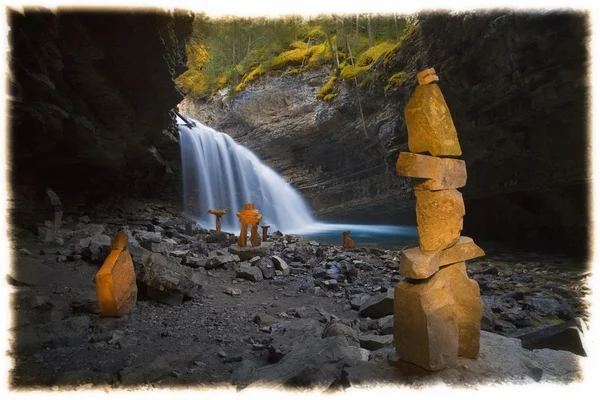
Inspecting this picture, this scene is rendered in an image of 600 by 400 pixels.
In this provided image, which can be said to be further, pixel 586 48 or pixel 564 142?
pixel 564 142

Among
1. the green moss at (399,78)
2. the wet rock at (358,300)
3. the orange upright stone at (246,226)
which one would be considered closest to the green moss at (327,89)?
the green moss at (399,78)

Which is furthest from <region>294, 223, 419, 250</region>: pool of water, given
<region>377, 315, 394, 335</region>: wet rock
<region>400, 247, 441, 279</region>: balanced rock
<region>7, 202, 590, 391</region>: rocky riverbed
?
<region>400, 247, 441, 279</region>: balanced rock

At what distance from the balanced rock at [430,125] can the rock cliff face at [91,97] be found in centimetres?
739

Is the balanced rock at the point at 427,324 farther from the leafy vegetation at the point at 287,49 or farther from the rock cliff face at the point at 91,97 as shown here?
the leafy vegetation at the point at 287,49

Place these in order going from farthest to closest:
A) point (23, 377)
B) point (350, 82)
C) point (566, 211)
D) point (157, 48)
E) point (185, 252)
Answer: point (350, 82)
point (566, 211)
point (157, 48)
point (185, 252)
point (23, 377)

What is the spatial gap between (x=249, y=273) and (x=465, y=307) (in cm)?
530

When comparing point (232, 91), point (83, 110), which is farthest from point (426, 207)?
point (232, 91)

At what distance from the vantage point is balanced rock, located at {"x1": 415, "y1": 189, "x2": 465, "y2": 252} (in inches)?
118

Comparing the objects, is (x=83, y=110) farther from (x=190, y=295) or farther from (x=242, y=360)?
(x=242, y=360)

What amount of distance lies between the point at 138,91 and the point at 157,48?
101 inches

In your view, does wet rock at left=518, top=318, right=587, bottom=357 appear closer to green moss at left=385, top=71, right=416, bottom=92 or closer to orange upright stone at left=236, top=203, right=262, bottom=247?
orange upright stone at left=236, top=203, right=262, bottom=247

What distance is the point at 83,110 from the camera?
1134 centimetres

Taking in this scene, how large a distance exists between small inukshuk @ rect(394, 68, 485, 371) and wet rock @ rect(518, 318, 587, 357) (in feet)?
3.92

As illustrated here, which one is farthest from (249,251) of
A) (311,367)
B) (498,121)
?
(498,121)
